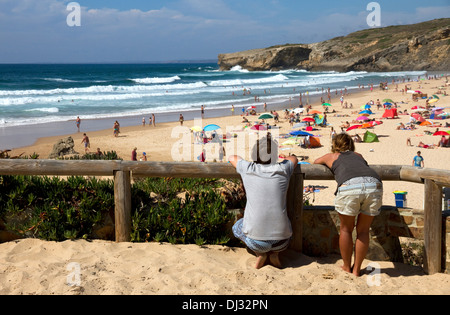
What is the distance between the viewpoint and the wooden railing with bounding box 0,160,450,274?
4.23 m

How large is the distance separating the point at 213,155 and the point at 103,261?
14.9m

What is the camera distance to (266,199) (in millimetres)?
3996

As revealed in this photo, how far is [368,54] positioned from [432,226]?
332 ft

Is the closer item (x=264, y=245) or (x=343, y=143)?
(x=264, y=245)

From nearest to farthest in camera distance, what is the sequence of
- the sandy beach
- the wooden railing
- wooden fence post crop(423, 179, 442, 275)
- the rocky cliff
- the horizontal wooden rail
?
wooden fence post crop(423, 179, 442, 275), the wooden railing, the horizontal wooden rail, the sandy beach, the rocky cliff

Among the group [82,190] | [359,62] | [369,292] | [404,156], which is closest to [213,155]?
[404,156]

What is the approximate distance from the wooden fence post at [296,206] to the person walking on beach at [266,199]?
0.31 m

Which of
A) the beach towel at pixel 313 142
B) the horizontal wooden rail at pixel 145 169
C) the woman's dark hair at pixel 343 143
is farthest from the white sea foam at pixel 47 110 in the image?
the woman's dark hair at pixel 343 143

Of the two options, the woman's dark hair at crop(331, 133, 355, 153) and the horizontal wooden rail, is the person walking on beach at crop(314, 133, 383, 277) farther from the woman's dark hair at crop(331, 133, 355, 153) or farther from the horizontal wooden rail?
the horizontal wooden rail

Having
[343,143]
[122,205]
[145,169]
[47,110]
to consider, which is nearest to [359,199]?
[343,143]

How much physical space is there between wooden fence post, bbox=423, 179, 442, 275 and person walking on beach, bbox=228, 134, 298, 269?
130cm

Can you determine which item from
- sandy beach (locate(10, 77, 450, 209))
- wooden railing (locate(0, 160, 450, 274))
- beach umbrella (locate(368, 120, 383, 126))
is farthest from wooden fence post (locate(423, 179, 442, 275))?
beach umbrella (locate(368, 120, 383, 126))

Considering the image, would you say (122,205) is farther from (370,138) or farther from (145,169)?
(370,138)

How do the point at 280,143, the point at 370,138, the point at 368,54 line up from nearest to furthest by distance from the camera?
1. the point at 370,138
2. the point at 280,143
3. the point at 368,54
